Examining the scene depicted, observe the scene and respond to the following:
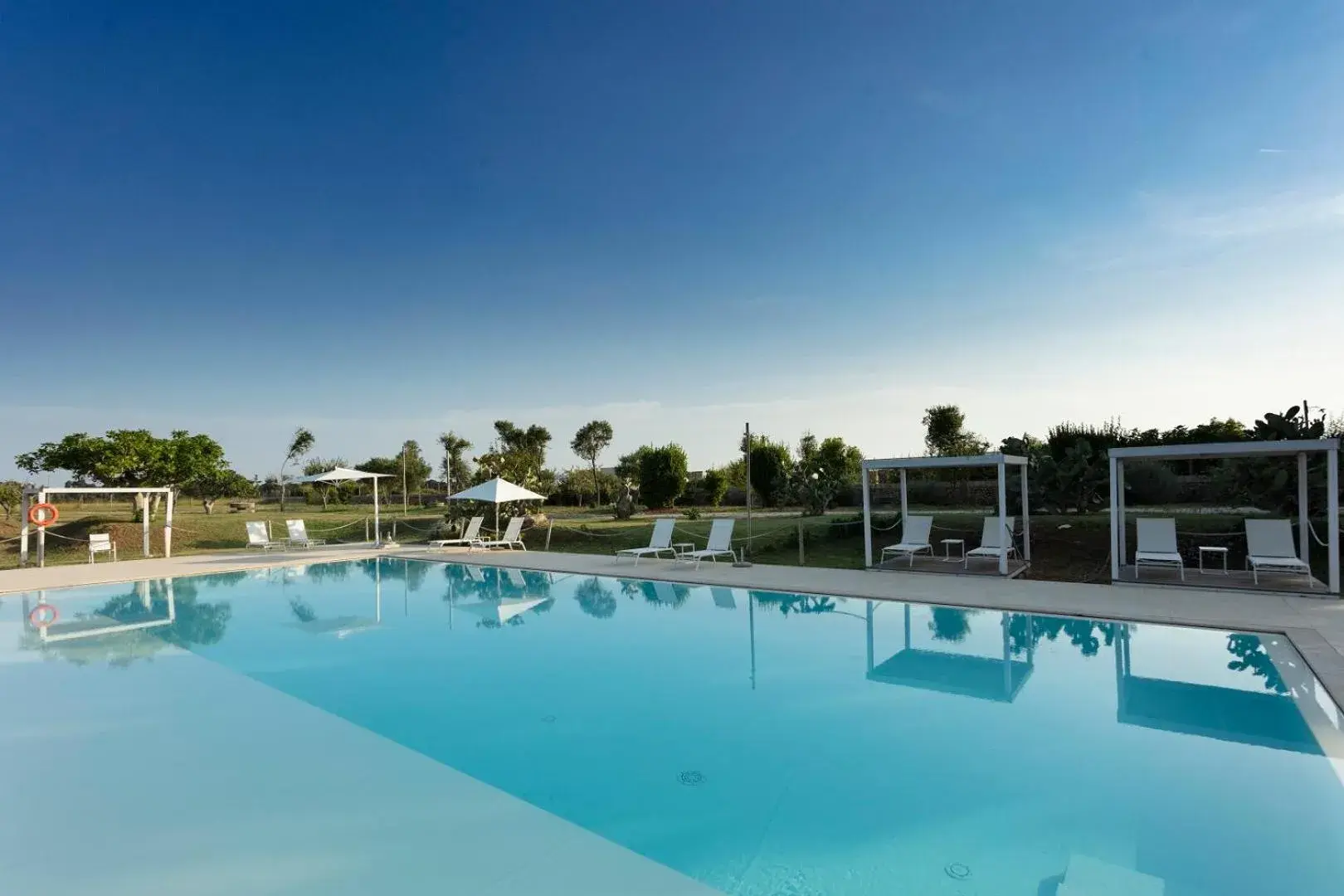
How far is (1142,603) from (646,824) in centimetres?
Result: 682

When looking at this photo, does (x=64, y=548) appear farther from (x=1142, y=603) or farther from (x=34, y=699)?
(x=1142, y=603)

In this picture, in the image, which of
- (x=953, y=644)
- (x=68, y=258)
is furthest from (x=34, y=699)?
(x=68, y=258)

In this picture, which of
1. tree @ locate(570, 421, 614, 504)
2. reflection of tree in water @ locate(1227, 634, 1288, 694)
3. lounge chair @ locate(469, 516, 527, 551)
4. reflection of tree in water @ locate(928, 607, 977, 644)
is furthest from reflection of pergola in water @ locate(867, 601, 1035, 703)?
tree @ locate(570, 421, 614, 504)

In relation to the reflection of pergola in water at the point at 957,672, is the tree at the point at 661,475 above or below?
above

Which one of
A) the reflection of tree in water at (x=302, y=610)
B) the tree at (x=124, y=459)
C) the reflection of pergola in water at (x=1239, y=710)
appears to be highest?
the tree at (x=124, y=459)

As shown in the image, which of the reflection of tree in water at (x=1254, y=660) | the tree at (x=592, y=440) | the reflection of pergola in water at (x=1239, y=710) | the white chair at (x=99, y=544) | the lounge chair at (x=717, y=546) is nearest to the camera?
the reflection of pergola in water at (x=1239, y=710)

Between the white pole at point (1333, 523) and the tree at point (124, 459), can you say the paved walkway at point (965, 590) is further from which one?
the tree at point (124, 459)

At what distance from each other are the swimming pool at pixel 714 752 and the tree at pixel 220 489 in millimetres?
24876

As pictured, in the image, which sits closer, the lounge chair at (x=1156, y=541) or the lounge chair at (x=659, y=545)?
the lounge chair at (x=1156, y=541)

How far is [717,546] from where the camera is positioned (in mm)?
12406

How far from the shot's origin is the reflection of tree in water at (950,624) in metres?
7.21

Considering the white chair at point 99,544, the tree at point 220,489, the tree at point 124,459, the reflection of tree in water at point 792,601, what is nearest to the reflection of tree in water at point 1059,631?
the reflection of tree in water at point 792,601

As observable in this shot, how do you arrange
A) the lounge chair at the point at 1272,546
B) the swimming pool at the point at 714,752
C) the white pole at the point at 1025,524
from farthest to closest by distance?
the white pole at the point at 1025,524 < the lounge chair at the point at 1272,546 < the swimming pool at the point at 714,752

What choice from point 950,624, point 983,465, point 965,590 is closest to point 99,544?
point 950,624
